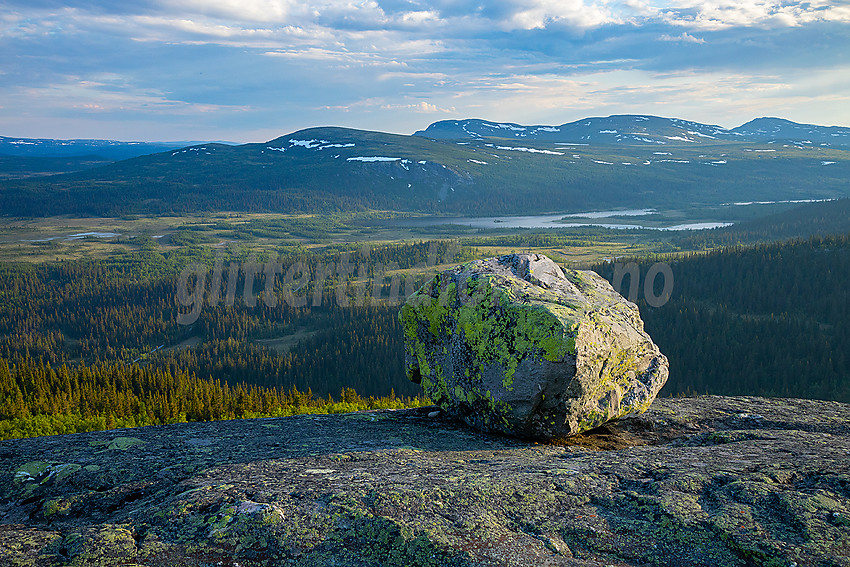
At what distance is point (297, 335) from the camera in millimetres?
122500

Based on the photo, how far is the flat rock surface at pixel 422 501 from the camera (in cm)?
948

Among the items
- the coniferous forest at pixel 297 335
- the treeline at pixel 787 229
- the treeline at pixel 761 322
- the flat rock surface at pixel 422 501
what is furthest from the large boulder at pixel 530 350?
the treeline at pixel 787 229

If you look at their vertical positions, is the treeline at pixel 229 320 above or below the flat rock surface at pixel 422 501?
below

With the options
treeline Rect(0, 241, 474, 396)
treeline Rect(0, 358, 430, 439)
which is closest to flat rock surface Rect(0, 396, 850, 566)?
treeline Rect(0, 358, 430, 439)

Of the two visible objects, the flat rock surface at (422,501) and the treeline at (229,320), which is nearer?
the flat rock surface at (422,501)

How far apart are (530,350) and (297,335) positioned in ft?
360

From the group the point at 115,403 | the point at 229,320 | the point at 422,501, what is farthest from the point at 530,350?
the point at 229,320

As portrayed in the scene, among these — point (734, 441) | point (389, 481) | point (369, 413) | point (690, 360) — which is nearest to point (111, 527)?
point (389, 481)

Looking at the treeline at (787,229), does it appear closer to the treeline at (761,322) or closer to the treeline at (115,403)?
the treeline at (761,322)

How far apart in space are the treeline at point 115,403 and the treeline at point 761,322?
46292 mm

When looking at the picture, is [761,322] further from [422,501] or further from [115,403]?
Result: [422,501]

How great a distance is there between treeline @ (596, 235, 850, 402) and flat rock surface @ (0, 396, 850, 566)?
60.1 metres

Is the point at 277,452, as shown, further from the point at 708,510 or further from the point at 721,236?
the point at 721,236

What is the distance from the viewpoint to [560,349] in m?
16.6
